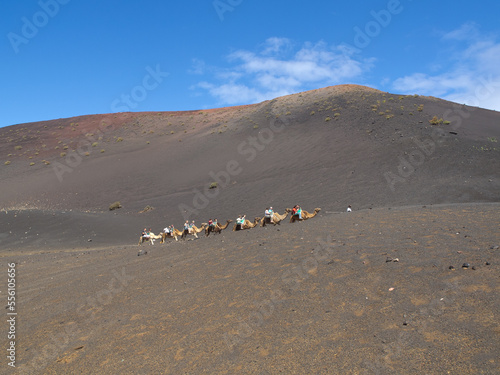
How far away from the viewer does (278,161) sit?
4441cm

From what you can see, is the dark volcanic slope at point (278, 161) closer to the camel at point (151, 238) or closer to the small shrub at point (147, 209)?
the small shrub at point (147, 209)

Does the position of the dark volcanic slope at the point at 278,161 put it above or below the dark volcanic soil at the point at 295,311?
above

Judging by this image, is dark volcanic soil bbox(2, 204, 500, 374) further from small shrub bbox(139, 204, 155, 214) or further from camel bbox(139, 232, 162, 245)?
small shrub bbox(139, 204, 155, 214)

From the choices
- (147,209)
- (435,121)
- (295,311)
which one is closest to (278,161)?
(147,209)

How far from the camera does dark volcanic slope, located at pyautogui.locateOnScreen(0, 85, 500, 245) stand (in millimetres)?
30812

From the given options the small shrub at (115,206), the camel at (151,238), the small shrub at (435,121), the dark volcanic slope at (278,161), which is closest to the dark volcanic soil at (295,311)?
the camel at (151,238)

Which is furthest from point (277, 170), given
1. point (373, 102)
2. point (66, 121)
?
point (66, 121)

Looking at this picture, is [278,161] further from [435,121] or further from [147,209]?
[435,121]

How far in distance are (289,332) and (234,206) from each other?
2732 centimetres

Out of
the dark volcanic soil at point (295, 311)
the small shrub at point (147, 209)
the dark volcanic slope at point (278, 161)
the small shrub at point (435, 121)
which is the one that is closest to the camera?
the dark volcanic soil at point (295, 311)

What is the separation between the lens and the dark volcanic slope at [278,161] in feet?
101

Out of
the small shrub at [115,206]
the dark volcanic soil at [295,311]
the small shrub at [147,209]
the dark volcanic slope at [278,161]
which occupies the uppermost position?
the dark volcanic slope at [278,161]

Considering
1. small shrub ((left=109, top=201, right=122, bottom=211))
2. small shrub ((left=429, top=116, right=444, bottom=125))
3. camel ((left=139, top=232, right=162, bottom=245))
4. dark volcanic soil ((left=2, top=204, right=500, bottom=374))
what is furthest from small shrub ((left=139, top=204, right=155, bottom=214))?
small shrub ((left=429, top=116, right=444, bottom=125))

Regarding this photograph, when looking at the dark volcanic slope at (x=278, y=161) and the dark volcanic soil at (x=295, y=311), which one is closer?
the dark volcanic soil at (x=295, y=311)
